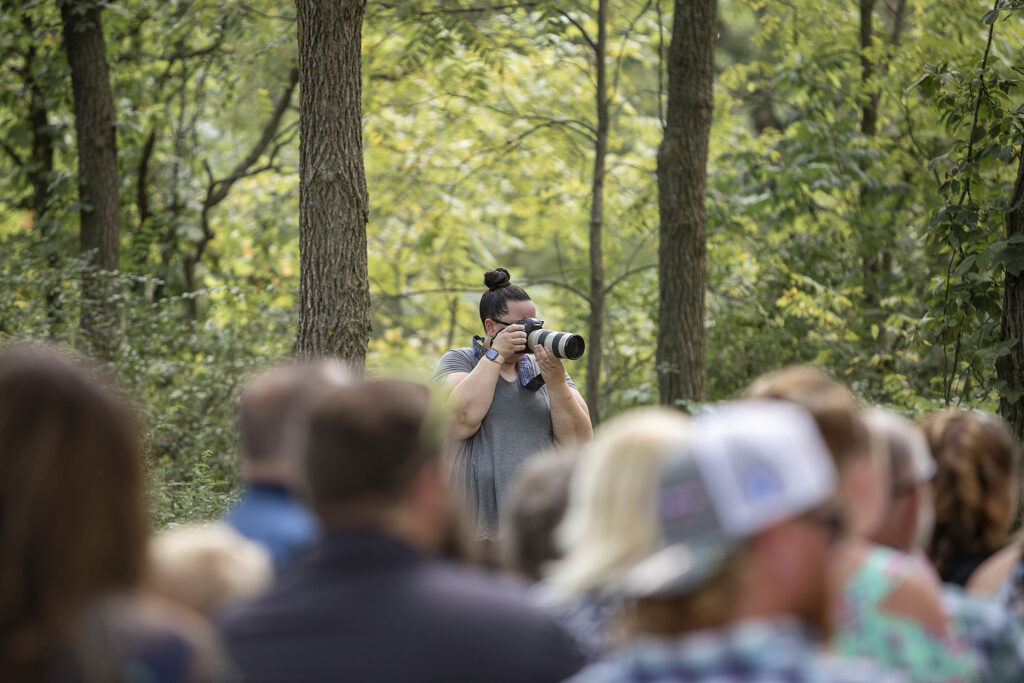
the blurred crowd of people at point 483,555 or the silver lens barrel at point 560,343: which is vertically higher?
the silver lens barrel at point 560,343

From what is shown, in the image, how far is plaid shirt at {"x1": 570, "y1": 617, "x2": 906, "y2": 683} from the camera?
5.18ft

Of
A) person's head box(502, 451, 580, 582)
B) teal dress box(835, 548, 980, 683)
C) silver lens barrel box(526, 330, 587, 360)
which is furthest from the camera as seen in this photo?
silver lens barrel box(526, 330, 587, 360)

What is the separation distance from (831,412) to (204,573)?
1.31 meters

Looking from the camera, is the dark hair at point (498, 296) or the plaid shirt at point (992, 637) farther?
the dark hair at point (498, 296)

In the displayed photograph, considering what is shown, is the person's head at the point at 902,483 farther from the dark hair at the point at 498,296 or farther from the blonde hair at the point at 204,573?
the dark hair at the point at 498,296

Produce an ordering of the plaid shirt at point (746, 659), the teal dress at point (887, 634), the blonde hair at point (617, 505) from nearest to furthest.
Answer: the plaid shirt at point (746, 659), the blonde hair at point (617, 505), the teal dress at point (887, 634)

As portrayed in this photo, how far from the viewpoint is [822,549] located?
5.48 ft

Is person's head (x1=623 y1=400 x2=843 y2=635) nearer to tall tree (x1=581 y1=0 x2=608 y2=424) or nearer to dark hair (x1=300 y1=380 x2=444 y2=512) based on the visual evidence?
→ dark hair (x1=300 y1=380 x2=444 y2=512)

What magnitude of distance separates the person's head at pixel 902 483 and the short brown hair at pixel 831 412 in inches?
9.1

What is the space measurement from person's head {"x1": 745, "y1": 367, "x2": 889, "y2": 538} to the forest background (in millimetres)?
4285

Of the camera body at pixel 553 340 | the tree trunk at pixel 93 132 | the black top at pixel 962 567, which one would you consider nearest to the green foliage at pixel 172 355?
the tree trunk at pixel 93 132

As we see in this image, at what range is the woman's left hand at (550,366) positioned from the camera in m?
4.86

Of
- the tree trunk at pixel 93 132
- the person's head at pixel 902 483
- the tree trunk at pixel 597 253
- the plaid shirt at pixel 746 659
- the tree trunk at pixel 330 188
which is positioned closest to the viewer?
the plaid shirt at pixel 746 659

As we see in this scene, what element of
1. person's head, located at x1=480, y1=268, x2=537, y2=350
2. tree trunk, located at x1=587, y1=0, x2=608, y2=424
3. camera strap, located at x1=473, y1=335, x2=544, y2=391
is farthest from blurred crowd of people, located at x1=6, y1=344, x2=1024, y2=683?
tree trunk, located at x1=587, y1=0, x2=608, y2=424
